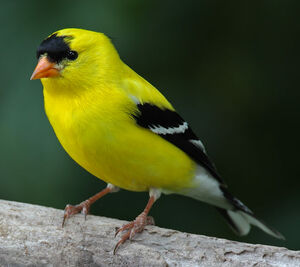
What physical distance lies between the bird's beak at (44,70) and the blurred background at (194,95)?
1.63ft

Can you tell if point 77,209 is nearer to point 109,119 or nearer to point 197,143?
point 109,119

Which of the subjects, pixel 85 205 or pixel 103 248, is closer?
pixel 103 248

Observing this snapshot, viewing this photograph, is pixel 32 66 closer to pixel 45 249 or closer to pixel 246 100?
pixel 45 249

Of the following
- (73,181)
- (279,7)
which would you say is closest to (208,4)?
(279,7)

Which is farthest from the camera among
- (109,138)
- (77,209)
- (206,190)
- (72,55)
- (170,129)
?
(206,190)

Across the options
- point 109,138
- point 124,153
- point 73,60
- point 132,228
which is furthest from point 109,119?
point 132,228

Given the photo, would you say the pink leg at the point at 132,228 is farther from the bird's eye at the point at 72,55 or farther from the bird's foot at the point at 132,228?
the bird's eye at the point at 72,55

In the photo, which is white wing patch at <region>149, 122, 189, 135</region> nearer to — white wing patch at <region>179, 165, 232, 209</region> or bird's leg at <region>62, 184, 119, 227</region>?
white wing patch at <region>179, 165, 232, 209</region>

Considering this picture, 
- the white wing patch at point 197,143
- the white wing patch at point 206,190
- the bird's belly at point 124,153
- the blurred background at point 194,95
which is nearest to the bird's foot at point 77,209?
the blurred background at point 194,95

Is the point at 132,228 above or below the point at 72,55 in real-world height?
below

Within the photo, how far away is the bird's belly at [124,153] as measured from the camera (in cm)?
331

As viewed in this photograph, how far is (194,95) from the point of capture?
4.25m

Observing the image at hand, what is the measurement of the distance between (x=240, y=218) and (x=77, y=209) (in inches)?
50.6

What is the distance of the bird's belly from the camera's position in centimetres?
331
